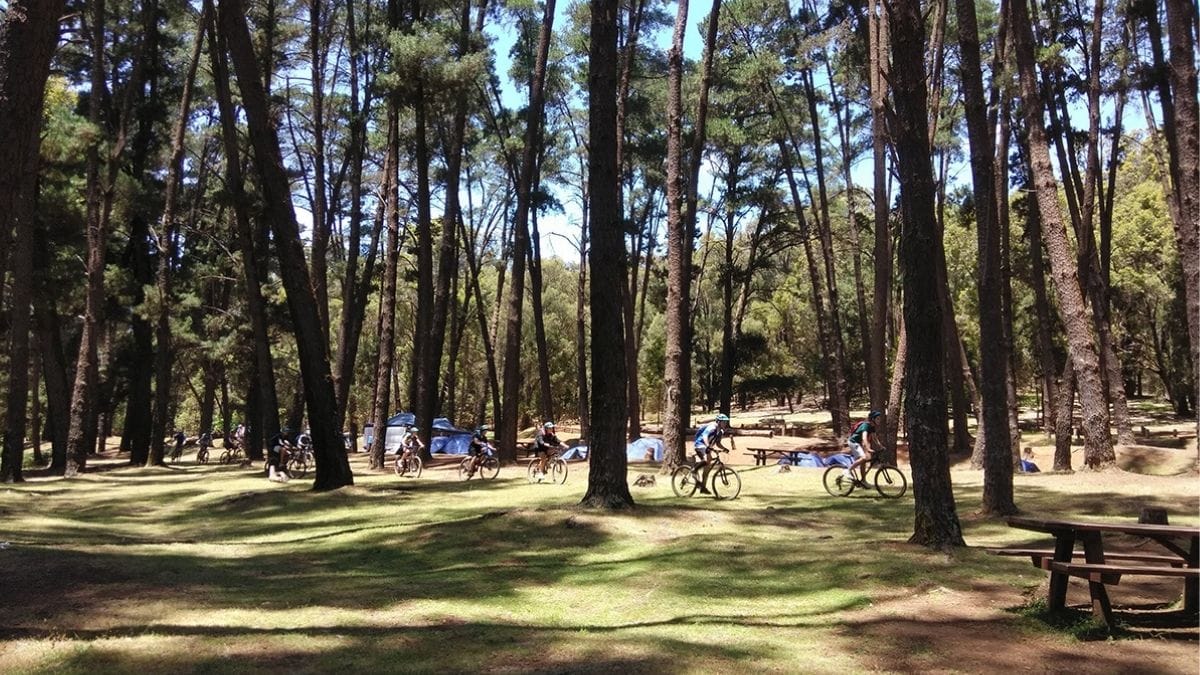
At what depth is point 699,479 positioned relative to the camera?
583 inches

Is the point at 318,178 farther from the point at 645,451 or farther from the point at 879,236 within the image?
the point at 879,236

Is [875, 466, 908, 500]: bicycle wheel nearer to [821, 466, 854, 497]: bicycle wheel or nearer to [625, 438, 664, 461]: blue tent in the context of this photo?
[821, 466, 854, 497]: bicycle wheel

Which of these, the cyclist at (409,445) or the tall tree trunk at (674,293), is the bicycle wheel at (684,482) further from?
the cyclist at (409,445)

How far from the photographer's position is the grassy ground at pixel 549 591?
5.26 metres

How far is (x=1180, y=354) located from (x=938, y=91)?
3068 centimetres

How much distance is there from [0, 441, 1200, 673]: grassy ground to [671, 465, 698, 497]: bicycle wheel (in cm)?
81

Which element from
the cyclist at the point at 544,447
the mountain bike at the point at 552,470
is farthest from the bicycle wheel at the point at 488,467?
the cyclist at the point at 544,447

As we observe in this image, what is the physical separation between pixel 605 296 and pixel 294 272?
23.7 ft

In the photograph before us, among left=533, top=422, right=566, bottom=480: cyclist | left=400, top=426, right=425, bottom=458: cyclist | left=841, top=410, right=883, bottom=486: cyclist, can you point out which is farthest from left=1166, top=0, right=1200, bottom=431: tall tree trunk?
left=400, top=426, right=425, bottom=458: cyclist

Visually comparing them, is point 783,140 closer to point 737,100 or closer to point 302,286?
point 737,100

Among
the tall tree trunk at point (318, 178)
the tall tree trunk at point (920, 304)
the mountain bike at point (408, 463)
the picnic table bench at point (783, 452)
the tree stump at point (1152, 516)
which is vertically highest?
the tall tree trunk at point (318, 178)

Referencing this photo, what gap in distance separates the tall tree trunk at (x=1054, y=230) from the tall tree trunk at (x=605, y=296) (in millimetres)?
7631

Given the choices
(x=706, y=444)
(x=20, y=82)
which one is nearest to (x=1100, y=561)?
(x=20, y=82)

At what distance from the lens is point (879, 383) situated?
18375mm
